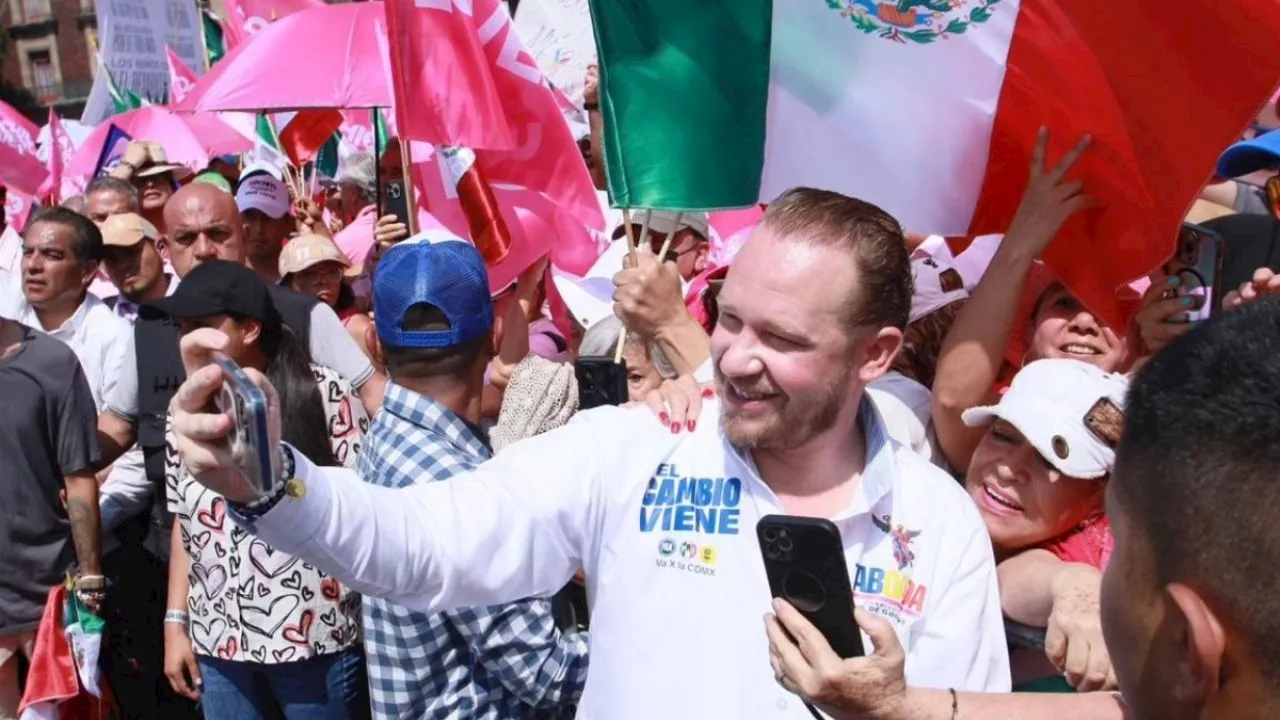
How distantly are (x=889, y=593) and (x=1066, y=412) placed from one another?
593 mm

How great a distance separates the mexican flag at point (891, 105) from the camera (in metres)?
3.08

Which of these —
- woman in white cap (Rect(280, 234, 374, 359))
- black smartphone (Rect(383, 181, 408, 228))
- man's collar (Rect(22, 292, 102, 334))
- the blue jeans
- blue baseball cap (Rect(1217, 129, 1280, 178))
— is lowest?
the blue jeans

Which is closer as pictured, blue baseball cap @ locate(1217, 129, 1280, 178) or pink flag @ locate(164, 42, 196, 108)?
blue baseball cap @ locate(1217, 129, 1280, 178)

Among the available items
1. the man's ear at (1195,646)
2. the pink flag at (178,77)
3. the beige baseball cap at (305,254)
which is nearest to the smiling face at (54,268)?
the beige baseball cap at (305,254)

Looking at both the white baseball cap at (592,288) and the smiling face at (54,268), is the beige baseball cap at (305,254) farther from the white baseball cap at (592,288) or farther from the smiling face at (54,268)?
the white baseball cap at (592,288)

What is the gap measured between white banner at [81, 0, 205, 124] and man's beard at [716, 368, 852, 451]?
11357 millimetres

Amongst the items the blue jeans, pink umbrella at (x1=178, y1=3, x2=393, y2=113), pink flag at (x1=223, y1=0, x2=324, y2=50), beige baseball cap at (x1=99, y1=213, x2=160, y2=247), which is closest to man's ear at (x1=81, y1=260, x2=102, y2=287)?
beige baseball cap at (x1=99, y1=213, x2=160, y2=247)

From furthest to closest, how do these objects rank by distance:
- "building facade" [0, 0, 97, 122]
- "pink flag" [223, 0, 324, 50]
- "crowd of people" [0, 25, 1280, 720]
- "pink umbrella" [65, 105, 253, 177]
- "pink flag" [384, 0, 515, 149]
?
"building facade" [0, 0, 97, 122]
"pink umbrella" [65, 105, 253, 177]
"pink flag" [223, 0, 324, 50]
"pink flag" [384, 0, 515, 149]
"crowd of people" [0, 25, 1280, 720]

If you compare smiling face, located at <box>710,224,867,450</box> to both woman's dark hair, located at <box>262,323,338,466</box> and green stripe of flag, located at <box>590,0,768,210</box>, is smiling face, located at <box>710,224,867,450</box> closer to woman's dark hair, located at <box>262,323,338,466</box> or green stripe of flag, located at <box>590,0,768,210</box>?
green stripe of flag, located at <box>590,0,768,210</box>

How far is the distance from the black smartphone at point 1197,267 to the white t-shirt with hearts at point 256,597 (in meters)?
2.31

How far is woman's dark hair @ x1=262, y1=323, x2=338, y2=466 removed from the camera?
3848 millimetres

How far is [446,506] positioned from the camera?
2105 millimetres

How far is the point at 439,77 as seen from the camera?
15.7 ft

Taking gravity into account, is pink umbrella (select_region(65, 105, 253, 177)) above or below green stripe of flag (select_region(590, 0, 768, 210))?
below
